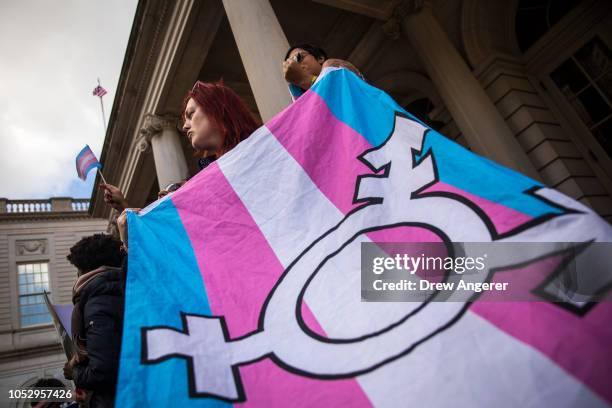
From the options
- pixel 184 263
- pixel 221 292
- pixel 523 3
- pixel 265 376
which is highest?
pixel 523 3

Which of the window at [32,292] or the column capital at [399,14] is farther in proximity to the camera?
the window at [32,292]

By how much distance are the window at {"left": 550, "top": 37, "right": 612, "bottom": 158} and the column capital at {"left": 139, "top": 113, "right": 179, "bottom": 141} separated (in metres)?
7.10

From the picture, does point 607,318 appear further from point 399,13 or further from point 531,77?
point 531,77

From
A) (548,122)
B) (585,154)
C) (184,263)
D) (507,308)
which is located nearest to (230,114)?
(184,263)

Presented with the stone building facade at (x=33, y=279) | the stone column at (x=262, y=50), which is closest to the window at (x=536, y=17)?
the stone column at (x=262, y=50)

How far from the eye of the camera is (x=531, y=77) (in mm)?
5688

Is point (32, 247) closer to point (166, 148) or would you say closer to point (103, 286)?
point (166, 148)

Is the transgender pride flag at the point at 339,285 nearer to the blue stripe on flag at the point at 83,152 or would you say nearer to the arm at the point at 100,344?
the arm at the point at 100,344

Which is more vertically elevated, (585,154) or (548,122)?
(548,122)

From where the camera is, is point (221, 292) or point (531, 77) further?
point (531, 77)

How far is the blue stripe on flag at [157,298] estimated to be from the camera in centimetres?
89

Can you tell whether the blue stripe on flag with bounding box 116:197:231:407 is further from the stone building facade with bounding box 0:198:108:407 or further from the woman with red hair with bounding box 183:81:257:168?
the stone building facade with bounding box 0:198:108:407

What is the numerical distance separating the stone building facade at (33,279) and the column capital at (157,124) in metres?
18.1

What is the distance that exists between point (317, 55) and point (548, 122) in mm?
5002
